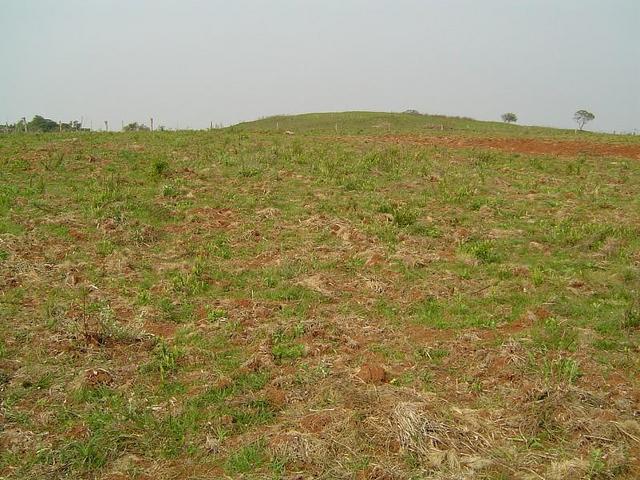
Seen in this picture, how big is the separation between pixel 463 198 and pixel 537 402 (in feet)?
21.6

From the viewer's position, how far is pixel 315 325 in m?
5.88

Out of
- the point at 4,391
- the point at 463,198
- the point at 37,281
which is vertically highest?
the point at 463,198

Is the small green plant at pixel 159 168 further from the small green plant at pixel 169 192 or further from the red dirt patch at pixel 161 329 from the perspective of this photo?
the red dirt patch at pixel 161 329

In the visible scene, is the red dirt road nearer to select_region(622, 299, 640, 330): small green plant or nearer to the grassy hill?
select_region(622, 299, 640, 330): small green plant

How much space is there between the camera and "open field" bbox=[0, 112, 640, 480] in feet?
13.0

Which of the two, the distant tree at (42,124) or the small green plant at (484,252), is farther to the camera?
the distant tree at (42,124)

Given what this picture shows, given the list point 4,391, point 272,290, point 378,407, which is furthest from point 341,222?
point 4,391

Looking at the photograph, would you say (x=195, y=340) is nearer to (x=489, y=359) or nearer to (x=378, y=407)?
(x=378, y=407)

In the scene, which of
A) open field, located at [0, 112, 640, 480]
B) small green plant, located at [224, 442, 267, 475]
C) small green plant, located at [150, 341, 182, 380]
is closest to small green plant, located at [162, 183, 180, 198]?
open field, located at [0, 112, 640, 480]

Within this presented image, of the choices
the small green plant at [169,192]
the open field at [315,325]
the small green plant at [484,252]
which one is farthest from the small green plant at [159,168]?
the small green plant at [484,252]

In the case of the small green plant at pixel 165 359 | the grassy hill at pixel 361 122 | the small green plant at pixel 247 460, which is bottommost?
the small green plant at pixel 247 460

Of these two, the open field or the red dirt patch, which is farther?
the red dirt patch

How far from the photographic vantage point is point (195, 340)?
5.64 metres

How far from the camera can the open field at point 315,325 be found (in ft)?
13.0
